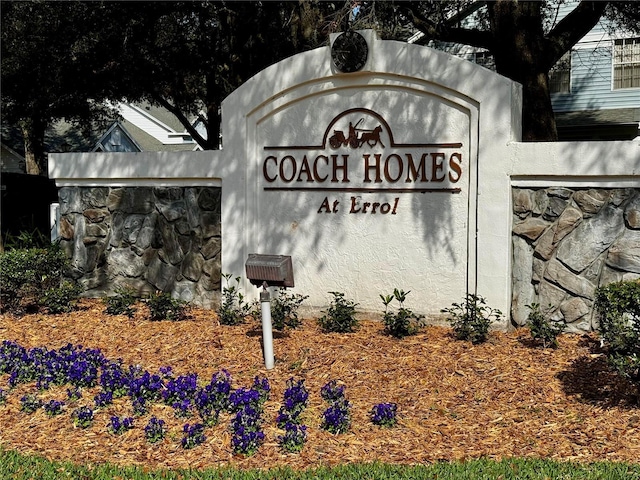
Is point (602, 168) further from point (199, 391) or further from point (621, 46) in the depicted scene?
point (621, 46)

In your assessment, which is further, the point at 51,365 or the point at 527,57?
the point at 527,57

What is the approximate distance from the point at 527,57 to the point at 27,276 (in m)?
6.72

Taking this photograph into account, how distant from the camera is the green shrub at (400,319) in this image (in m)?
6.64

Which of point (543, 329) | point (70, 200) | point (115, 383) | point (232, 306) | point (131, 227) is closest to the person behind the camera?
point (115, 383)

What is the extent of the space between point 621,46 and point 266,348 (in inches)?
674

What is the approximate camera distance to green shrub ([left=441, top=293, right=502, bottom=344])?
6398 millimetres

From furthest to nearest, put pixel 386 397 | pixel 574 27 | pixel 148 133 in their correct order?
pixel 148 133 → pixel 574 27 → pixel 386 397

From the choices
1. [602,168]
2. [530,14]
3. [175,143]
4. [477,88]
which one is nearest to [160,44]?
[530,14]

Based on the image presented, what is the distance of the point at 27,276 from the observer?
314 inches

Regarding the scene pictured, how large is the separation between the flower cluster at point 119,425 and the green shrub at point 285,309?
2287 millimetres

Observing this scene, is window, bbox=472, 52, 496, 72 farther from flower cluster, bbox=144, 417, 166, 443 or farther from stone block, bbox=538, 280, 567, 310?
flower cluster, bbox=144, 417, 166, 443

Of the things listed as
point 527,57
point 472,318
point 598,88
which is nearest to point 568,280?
point 472,318

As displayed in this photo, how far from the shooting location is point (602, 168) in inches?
248

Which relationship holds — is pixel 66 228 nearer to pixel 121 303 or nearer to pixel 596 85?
pixel 121 303
